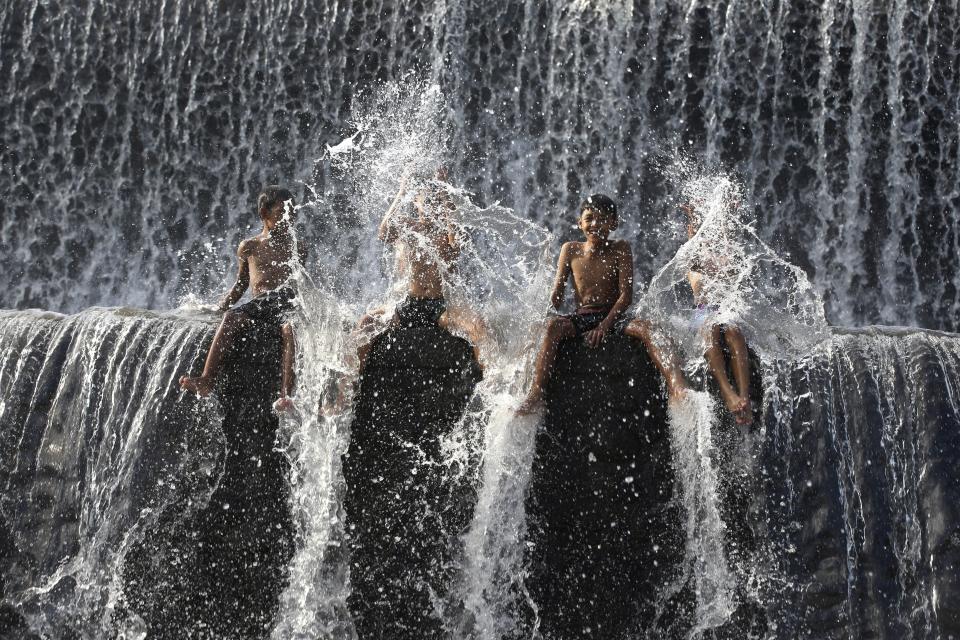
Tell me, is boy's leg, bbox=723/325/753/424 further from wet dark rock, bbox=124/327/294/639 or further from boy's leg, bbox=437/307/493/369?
wet dark rock, bbox=124/327/294/639

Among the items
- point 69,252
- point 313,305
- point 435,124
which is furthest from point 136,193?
point 313,305

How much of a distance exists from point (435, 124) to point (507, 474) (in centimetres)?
494

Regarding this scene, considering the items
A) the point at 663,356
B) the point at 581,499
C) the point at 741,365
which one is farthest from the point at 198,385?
the point at 741,365

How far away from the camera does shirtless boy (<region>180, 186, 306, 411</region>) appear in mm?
4703

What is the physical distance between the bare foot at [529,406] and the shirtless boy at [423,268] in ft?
0.99

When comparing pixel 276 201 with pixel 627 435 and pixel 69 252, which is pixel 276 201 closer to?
pixel 627 435

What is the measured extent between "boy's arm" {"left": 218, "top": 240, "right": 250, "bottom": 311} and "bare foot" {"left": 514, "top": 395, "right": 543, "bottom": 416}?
1.71 metres

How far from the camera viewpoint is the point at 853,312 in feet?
27.4

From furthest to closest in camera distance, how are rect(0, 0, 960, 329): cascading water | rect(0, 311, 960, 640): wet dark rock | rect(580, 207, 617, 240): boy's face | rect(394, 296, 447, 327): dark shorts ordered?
1. rect(0, 0, 960, 329): cascading water
2. rect(580, 207, 617, 240): boy's face
3. rect(394, 296, 447, 327): dark shorts
4. rect(0, 311, 960, 640): wet dark rock

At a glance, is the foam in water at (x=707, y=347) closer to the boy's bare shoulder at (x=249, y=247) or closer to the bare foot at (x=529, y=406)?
the bare foot at (x=529, y=406)

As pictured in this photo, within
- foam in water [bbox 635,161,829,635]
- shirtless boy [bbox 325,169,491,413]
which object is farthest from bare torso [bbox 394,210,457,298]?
foam in water [bbox 635,161,829,635]

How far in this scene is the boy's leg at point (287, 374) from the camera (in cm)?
467

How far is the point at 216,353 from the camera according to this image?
4730 millimetres

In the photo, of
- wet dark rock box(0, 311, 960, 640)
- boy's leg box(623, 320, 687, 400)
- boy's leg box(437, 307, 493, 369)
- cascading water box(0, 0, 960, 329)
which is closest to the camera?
wet dark rock box(0, 311, 960, 640)
